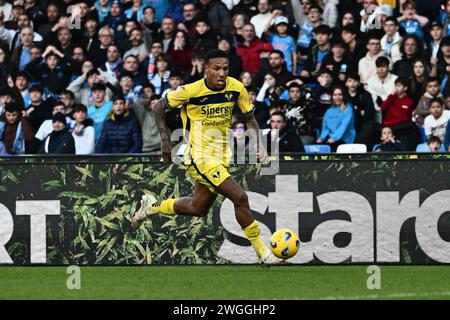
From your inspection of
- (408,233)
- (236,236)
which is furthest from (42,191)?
(408,233)

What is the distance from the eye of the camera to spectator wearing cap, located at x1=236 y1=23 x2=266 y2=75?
17328 mm

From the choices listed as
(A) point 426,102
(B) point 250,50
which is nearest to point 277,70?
(B) point 250,50

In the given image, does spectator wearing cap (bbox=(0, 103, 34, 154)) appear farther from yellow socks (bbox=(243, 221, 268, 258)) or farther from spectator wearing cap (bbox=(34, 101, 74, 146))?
yellow socks (bbox=(243, 221, 268, 258))

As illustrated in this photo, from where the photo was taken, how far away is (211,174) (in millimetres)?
11367

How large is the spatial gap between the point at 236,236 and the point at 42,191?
93.7 inches

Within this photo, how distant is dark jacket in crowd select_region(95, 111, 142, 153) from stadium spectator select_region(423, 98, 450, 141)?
4.38 metres

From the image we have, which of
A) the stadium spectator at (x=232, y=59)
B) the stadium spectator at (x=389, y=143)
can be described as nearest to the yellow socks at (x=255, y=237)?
the stadium spectator at (x=389, y=143)

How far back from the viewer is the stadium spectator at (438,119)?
1554 centimetres

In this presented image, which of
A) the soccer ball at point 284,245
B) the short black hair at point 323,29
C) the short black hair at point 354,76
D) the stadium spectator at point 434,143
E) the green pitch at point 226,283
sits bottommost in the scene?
the green pitch at point 226,283

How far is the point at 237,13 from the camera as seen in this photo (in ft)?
58.7

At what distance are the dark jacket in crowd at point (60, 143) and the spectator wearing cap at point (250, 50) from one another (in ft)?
10.1

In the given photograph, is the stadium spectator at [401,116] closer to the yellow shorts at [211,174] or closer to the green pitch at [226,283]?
the green pitch at [226,283]

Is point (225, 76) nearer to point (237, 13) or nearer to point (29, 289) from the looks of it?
point (29, 289)

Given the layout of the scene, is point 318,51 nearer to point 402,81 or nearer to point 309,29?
point 309,29
